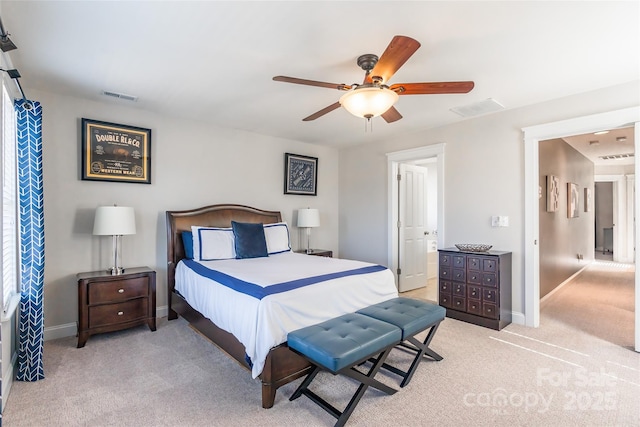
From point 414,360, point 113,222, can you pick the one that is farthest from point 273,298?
point 113,222

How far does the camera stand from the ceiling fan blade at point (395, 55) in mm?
1778

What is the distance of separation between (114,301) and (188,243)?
955mm

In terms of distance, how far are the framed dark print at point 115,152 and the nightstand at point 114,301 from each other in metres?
1.08

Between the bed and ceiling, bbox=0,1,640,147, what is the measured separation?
157cm

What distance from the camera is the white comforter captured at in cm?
217

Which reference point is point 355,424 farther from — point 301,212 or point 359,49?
point 301,212

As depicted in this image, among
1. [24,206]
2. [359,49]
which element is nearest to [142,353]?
[24,206]

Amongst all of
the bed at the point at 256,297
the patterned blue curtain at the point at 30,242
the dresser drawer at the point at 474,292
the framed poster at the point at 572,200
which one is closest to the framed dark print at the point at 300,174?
the bed at the point at 256,297

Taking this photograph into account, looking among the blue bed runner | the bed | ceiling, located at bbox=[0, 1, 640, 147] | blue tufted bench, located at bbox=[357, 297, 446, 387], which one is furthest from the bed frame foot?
ceiling, located at bbox=[0, 1, 640, 147]

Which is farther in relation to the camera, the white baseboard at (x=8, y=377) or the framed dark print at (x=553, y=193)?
the framed dark print at (x=553, y=193)

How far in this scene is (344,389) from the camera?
90.9 inches

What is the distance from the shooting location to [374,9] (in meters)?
1.92

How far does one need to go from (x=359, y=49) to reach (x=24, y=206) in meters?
2.85

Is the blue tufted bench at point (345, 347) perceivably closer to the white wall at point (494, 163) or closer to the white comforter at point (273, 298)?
the white comforter at point (273, 298)
